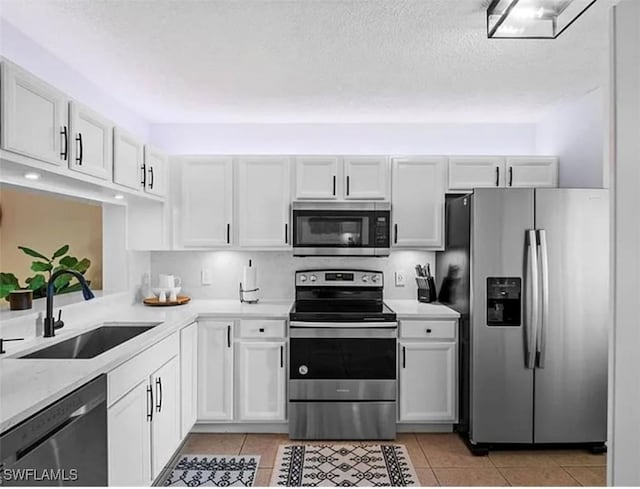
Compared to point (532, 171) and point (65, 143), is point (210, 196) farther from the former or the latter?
point (532, 171)

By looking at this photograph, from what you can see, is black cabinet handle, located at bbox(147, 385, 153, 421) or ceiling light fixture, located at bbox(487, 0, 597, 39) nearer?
ceiling light fixture, located at bbox(487, 0, 597, 39)

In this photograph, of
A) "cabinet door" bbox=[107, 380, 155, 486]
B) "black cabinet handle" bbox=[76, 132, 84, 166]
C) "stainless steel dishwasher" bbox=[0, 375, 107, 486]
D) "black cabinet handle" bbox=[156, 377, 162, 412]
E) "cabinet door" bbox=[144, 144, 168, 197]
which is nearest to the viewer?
"stainless steel dishwasher" bbox=[0, 375, 107, 486]

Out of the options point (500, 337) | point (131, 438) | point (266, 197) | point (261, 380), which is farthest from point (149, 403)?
point (500, 337)

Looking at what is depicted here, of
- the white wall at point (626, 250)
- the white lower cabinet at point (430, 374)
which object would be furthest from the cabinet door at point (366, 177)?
the white wall at point (626, 250)

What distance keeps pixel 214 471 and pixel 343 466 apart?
0.79 meters

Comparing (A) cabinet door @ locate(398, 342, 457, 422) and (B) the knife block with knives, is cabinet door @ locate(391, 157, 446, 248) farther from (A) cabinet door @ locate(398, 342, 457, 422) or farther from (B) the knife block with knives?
(A) cabinet door @ locate(398, 342, 457, 422)

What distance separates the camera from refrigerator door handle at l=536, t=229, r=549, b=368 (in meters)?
2.84

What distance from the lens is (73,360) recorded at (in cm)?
183

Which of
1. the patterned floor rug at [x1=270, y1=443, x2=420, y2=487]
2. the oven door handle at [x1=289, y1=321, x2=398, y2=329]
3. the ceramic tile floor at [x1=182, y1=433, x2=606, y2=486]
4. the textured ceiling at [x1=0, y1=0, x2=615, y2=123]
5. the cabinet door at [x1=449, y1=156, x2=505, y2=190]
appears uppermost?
the textured ceiling at [x1=0, y1=0, x2=615, y2=123]

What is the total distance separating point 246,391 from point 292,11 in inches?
95.8

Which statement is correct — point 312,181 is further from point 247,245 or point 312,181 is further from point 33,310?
point 33,310

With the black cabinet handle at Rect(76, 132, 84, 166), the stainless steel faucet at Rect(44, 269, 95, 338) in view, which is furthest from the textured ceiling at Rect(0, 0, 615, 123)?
the stainless steel faucet at Rect(44, 269, 95, 338)

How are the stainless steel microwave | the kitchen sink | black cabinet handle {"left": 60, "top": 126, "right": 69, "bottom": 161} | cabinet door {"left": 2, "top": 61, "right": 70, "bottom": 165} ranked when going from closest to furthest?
cabinet door {"left": 2, "top": 61, "right": 70, "bottom": 165} < black cabinet handle {"left": 60, "top": 126, "right": 69, "bottom": 161} < the kitchen sink < the stainless steel microwave

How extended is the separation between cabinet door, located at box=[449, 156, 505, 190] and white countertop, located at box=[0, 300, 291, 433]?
1.69 metres
